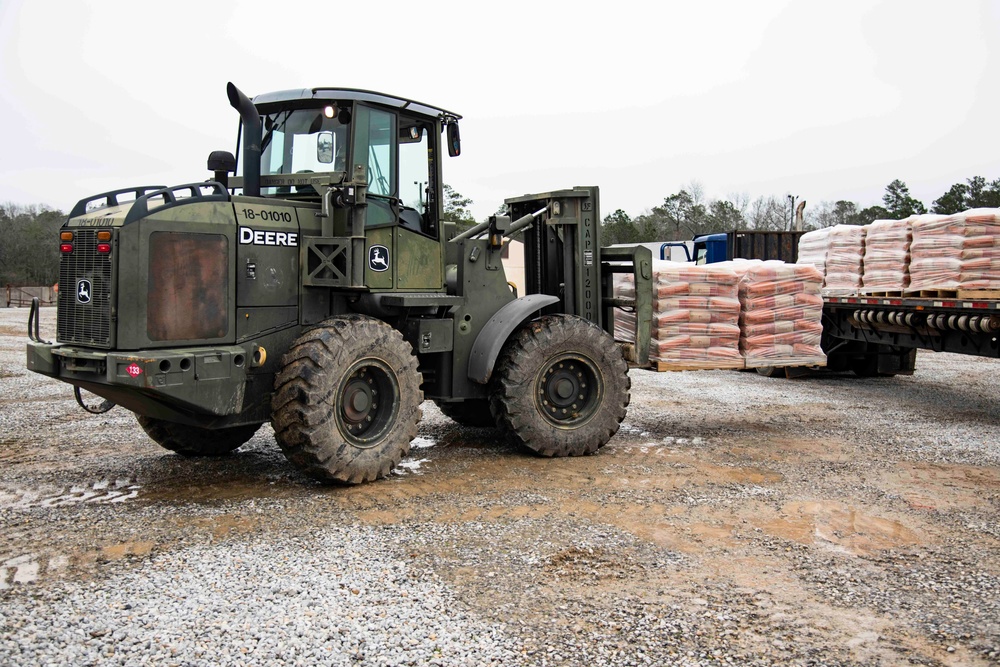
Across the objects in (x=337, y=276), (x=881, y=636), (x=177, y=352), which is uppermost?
(x=337, y=276)

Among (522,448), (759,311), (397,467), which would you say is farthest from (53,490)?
(759,311)

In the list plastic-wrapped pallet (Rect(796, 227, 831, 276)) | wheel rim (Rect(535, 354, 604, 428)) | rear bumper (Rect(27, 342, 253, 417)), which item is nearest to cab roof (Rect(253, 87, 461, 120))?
rear bumper (Rect(27, 342, 253, 417))

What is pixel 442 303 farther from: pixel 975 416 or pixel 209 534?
pixel 975 416

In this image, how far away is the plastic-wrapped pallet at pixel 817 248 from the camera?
1211 centimetres

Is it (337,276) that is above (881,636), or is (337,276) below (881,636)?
above

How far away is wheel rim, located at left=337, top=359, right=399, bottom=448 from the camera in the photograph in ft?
21.1

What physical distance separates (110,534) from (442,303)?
315 centimetres

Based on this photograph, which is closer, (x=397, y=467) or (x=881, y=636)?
(x=881, y=636)

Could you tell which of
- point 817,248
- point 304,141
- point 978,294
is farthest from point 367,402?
point 817,248

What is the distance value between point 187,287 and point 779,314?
19.7 ft

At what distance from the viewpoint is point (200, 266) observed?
6.02 meters

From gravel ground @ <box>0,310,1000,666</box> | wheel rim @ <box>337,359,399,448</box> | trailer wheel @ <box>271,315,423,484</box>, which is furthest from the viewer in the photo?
wheel rim @ <box>337,359,399,448</box>

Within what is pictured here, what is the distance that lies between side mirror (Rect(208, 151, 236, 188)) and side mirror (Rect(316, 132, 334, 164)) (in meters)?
0.89

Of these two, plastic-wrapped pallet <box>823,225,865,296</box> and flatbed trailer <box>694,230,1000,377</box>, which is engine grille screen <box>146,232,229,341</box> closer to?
flatbed trailer <box>694,230,1000,377</box>
